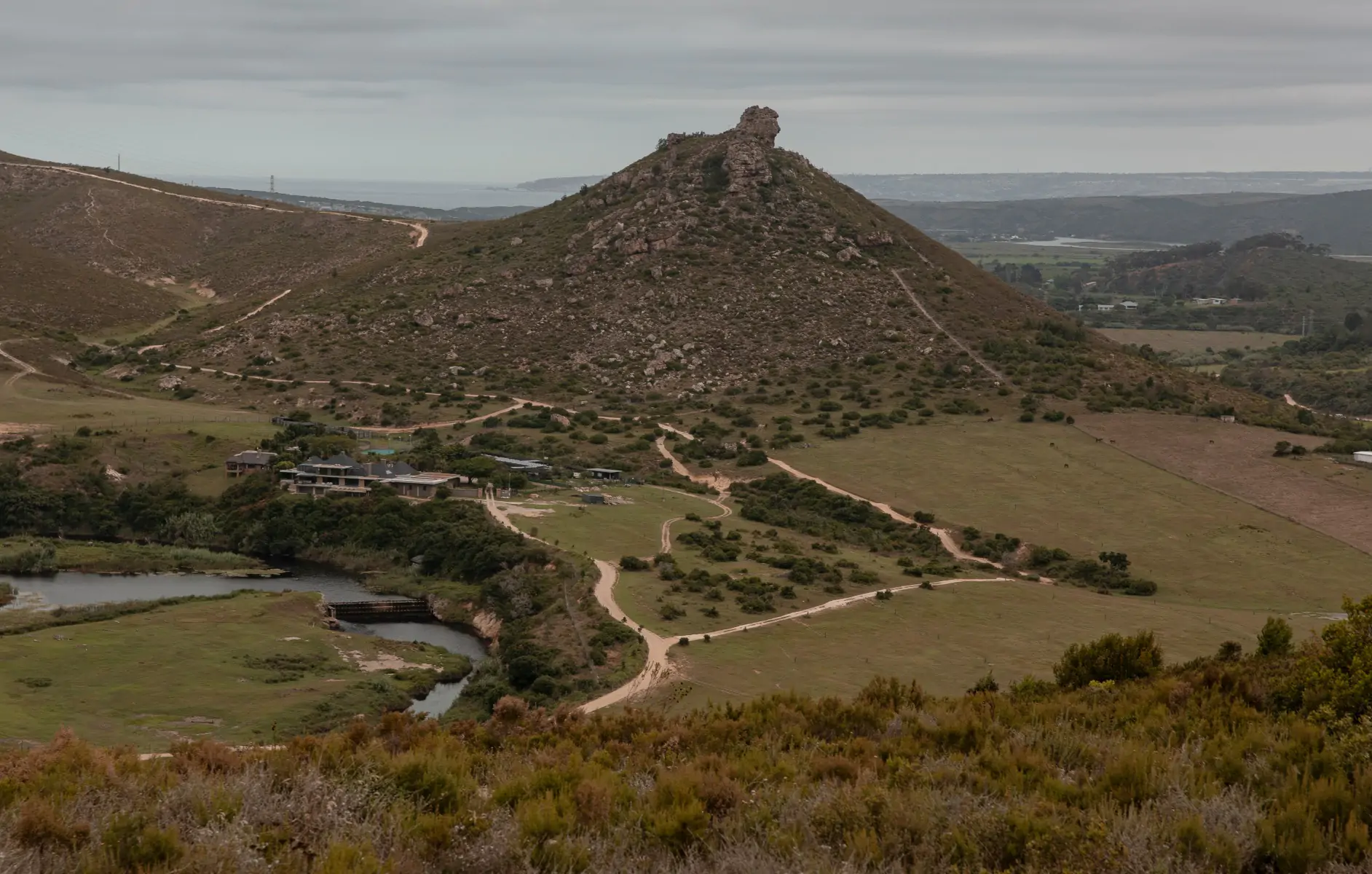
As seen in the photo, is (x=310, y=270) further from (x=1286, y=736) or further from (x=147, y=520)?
(x=1286, y=736)

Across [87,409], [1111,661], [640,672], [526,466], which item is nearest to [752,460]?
[526,466]

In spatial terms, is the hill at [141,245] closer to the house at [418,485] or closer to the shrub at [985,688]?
the house at [418,485]

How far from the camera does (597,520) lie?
5434 centimetres

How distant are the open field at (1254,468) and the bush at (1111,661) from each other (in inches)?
1280

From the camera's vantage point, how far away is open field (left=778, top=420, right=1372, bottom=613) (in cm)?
4884

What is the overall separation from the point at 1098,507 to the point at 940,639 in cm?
2205

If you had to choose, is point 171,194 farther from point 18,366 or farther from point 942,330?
point 942,330

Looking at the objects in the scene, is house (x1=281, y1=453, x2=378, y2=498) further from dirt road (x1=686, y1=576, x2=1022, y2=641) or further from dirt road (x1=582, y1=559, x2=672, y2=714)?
dirt road (x1=686, y1=576, x2=1022, y2=641)

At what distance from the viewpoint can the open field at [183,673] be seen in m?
33.0

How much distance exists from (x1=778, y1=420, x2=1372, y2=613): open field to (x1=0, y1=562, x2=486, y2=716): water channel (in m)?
22.6

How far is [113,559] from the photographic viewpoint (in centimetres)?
5491

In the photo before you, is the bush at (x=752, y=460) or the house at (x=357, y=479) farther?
the bush at (x=752, y=460)

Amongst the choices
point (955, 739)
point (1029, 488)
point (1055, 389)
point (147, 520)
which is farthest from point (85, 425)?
point (955, 739)

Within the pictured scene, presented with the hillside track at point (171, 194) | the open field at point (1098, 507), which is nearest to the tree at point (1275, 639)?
the open field at point (1098, 507)
